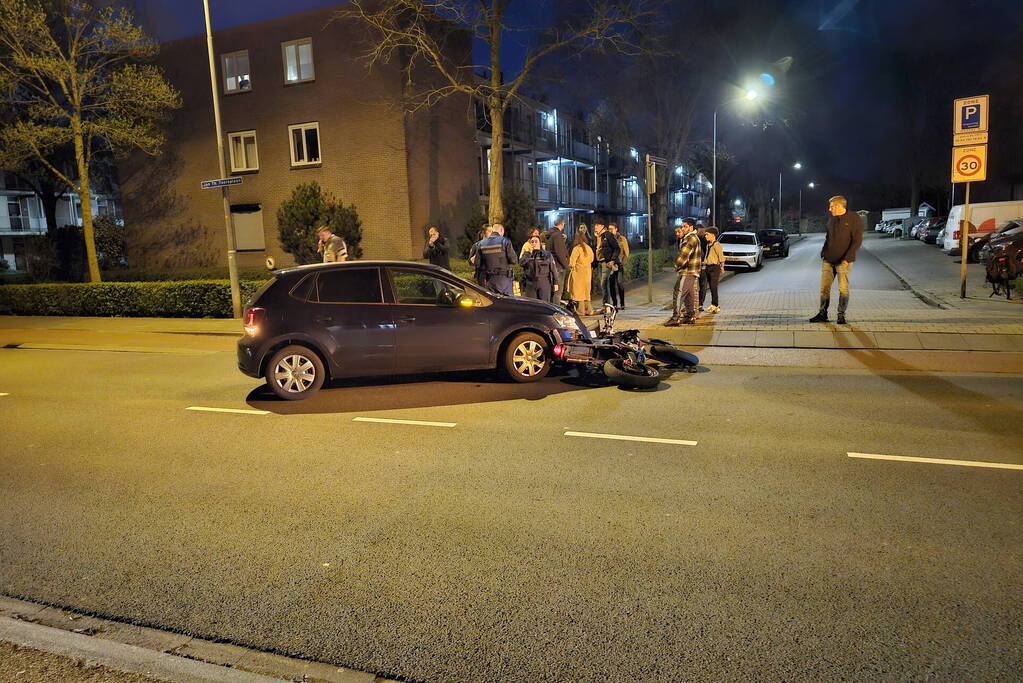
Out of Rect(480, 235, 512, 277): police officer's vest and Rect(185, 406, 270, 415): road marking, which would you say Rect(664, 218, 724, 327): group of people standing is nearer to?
Rect(480, 235, 512, 277): police officer's vest

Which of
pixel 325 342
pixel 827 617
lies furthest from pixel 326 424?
pixel 827 617

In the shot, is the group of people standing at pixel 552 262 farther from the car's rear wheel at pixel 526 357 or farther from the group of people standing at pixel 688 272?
the car's rear wheel at pixel 526 357

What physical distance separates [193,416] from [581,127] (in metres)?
41.4

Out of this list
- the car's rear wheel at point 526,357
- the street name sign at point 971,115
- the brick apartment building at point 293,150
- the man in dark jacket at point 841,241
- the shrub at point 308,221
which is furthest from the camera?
the brick apartment building at point 293,150

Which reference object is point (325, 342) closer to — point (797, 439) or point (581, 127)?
point (797, 439)

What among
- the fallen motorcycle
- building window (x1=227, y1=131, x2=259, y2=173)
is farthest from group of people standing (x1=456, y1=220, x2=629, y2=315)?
building window (x1=227, y1=131, x2=259, y2=173)

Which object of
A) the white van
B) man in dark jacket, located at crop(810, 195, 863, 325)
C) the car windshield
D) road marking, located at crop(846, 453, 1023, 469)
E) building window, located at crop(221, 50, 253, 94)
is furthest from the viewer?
the car windshield

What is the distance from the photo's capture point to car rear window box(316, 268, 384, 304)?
8320 mm

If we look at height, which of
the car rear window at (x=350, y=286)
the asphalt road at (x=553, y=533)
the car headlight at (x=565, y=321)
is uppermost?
the car rear window at (x=350, y=286)

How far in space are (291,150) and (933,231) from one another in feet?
110

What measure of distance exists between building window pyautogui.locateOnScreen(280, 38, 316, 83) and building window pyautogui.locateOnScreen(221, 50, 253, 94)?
1.54m

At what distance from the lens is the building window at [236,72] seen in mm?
24625

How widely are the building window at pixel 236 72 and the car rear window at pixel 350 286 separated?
62.7 feet

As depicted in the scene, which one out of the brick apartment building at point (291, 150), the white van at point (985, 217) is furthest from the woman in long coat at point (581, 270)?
the white van at point (985, 217)
